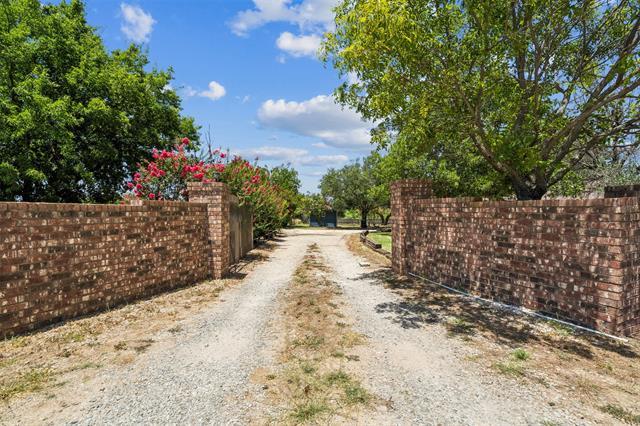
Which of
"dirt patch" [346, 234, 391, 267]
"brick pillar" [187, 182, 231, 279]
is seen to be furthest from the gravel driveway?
"dirt patch" [346, 234, 391, 267]

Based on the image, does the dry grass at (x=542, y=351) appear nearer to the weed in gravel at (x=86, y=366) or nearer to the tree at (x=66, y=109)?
the weed in gravel at (x=86, y=366)

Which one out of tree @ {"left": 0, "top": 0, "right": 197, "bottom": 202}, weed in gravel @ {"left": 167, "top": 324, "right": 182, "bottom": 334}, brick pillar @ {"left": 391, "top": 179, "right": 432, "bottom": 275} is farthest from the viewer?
tree @ {"left": 0, "top": 0, "right": 197, "bottom": 202}

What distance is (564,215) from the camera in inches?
234

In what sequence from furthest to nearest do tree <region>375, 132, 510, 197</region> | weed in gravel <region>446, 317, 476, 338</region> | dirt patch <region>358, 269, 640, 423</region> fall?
tree <region>375, 132, 510, 197</region>
weed in gravel <region>446, 317, 476, 338</region>
dirt patch <region>358, 269, 640, 423</region>

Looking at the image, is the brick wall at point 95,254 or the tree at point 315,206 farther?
the tree at point 315,206

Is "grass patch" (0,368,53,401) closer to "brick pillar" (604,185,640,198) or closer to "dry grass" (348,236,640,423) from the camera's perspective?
"dry grass" (348,236,640,423)

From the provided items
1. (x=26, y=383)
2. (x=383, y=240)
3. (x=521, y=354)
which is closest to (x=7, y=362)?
(x=26, y=383)

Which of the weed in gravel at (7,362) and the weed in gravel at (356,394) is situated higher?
the weed in gravel at (7,362)

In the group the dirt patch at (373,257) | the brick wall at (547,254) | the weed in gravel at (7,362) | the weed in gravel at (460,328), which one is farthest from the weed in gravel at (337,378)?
the dirt patch at (373,257)

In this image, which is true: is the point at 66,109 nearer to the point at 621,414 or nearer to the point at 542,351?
the point at 542,351

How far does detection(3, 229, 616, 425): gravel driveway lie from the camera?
3.31 meters

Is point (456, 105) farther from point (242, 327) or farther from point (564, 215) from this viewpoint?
point (242, 327)

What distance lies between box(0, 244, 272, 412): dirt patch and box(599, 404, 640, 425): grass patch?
523cm

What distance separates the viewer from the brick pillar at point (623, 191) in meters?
6.89
